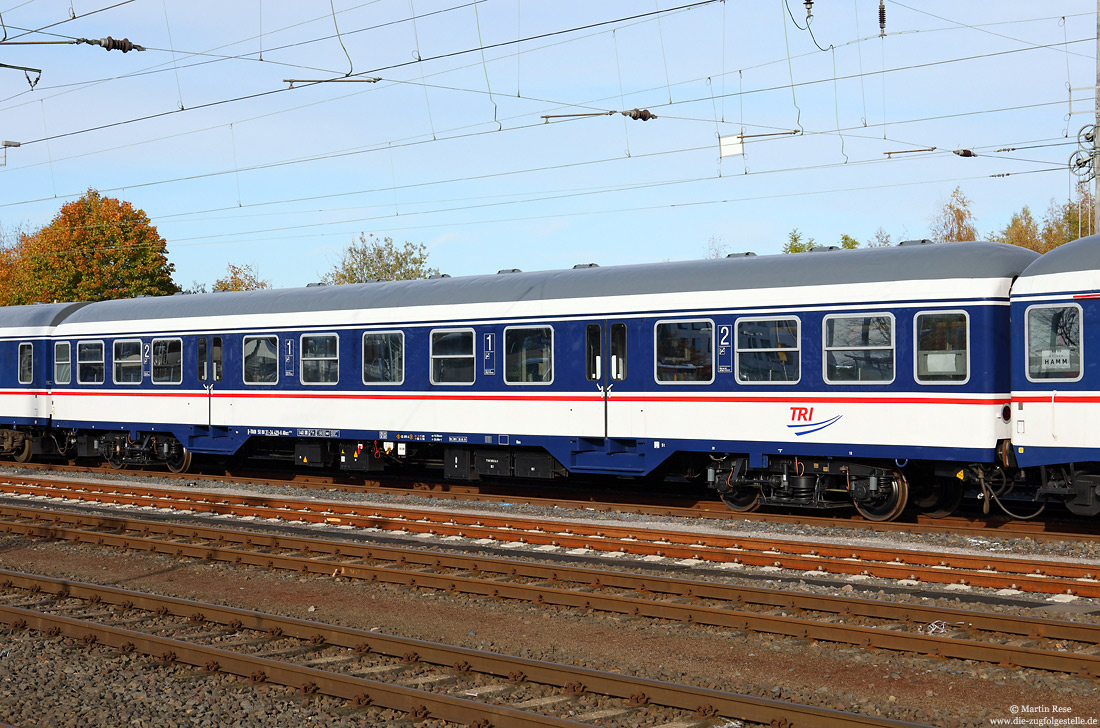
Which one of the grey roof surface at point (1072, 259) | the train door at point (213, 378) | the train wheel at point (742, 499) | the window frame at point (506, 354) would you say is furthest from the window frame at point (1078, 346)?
the train door at point (213, 378)

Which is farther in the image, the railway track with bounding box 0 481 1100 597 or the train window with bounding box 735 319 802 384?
the train window with bounding box 735 319 802 384

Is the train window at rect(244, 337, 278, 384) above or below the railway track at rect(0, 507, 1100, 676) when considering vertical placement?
above

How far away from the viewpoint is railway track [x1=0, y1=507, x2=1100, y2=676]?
844 cm

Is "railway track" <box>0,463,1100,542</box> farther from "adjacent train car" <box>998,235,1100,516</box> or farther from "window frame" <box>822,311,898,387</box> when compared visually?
"window frame" <box>822,311,898,387</box>

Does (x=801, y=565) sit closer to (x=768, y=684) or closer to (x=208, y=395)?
(x=768, y=684)

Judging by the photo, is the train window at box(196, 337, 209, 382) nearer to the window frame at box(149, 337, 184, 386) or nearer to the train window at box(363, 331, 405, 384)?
the window frame at box(149, 337, 184, 386)

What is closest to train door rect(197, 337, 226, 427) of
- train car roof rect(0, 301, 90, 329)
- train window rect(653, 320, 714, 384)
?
train car roof rect(0, 301, 90, 329)

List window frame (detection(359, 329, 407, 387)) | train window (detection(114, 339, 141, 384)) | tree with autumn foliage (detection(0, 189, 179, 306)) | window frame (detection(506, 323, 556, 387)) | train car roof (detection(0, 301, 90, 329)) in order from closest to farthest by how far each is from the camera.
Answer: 1. window frame (detection(506, 323, 556, 387))
2. window frame (detection(359, 329, 407, 387))
3. train window (detection(114, 339, 141, 384))
4. train car roof (detection(0, 301, 90, 329))
5. tree with autumn foliage (detection(0, 189, 179, 306))

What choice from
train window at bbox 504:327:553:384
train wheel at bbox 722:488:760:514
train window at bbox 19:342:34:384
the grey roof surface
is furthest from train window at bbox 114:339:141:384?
the grey roof surface

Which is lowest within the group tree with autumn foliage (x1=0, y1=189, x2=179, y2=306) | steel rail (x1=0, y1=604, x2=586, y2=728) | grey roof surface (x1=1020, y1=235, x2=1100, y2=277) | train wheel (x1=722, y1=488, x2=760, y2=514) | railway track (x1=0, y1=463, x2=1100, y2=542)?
steel rail (x1=0, y1=604, x2=586, y2=728)

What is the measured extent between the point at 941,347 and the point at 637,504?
607cm

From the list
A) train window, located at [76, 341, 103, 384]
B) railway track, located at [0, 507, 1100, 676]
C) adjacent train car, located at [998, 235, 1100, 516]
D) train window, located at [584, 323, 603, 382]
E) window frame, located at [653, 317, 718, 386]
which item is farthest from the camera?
train window, located at [76, 341, 103, 384]

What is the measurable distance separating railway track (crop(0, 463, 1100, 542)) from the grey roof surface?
3.40 m

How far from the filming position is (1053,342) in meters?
13.0
